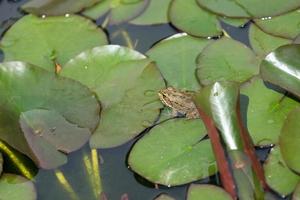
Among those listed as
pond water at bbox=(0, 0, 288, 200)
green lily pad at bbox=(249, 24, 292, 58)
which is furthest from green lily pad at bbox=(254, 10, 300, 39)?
pond water at bbox=(0, 0, 288, 200)

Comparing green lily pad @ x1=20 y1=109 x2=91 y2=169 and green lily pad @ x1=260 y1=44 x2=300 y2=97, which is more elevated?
green lily pad @ x1=260 y1=44 x2=300 y2=97

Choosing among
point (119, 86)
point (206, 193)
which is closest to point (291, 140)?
point (206, 193)

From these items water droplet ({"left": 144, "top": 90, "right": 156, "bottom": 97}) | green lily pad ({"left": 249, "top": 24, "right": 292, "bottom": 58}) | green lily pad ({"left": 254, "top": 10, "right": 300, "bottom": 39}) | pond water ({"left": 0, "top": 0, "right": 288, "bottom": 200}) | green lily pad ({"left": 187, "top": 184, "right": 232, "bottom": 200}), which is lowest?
pond water ({"left": 0, "top": 0, "right": 288, "bottom": 200})

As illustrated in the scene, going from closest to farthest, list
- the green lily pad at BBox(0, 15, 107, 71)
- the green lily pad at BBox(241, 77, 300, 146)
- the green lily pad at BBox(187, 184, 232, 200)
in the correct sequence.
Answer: the green lily pad at BBox(187, 184, 232, 200)
the green lily pad at BBox(241, 77, 300, 146)
the green lily pad at BBox(0, 15, 107, 71)

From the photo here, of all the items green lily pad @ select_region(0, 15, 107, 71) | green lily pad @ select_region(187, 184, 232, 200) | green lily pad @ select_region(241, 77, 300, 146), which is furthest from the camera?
green lily pad @ select_region(0, 15, 107, 71)

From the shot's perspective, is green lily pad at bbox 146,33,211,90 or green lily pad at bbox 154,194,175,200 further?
green lily pad at bbox 146,33,211,90

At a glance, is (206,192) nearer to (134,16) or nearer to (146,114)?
(146,114)

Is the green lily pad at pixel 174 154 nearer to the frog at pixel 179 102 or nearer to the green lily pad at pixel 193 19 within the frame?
the frog at pixel 179 102

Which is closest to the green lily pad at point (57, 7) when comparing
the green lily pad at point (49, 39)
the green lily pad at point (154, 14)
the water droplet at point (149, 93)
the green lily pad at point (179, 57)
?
the green lily pad at point (49, 39)

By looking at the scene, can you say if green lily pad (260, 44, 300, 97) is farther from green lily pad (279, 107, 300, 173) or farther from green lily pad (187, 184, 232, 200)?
green lily pad (187, 184, 232, 200)
